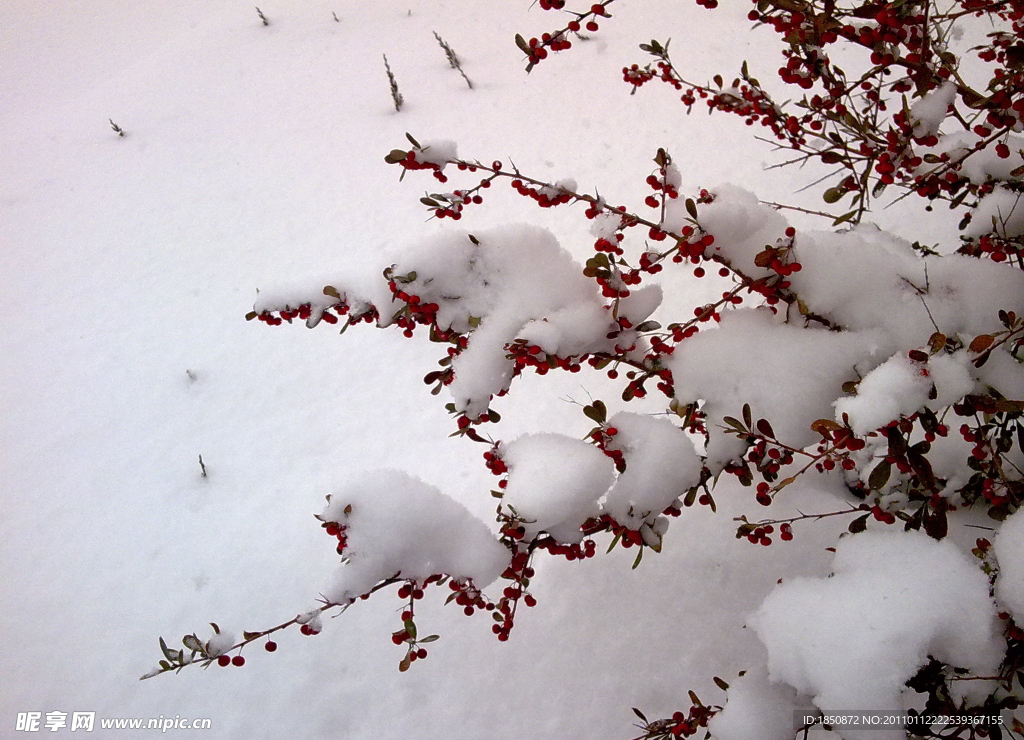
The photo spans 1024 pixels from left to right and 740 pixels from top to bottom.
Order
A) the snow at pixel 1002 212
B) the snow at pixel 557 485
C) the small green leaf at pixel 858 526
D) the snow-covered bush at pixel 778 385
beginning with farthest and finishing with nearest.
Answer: the snow at pixel 1002 212 < the small green leaf at pixel 858 526 < the snow at pixel 557 485 < the snow-covered bush at pixel 778 385

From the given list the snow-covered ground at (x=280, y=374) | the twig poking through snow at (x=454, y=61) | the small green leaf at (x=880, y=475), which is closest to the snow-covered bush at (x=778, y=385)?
the small green leaf at (x=880, y=475)

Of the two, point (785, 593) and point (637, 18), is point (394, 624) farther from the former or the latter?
point (637, 18)

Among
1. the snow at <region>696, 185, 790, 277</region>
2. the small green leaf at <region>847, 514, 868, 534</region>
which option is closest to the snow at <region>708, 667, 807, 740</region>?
the small green leaf at <region>847, 514, 868, 534</region>

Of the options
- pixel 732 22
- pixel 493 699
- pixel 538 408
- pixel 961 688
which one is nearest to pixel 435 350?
pixel 538 408

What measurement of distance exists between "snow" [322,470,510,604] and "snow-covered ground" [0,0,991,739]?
60 cm

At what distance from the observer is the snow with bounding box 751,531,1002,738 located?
1.28 meters

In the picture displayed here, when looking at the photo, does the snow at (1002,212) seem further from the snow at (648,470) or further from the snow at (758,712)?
the snow at (758,712)

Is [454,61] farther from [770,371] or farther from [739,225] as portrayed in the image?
[770,371]

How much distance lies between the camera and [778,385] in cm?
157

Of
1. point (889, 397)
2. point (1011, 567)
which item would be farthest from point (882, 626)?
point (889, 397)

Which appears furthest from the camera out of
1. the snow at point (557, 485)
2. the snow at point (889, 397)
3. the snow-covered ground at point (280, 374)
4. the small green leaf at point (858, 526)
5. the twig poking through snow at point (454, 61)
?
the twig poking through snow at point (454, 61)

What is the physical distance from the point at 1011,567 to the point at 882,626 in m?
0.27

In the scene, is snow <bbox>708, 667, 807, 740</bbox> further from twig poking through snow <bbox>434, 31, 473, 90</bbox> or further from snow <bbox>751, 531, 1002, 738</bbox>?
twig poking through snow <bbox>434, 31, 473, 90</bbox>

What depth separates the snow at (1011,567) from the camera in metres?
1.24
